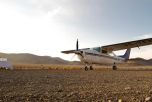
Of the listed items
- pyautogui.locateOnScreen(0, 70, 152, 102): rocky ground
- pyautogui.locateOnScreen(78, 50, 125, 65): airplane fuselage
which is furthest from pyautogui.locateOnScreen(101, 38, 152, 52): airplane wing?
pyautogui.locateOnScreen(0, 70, 152, 102): rocky ground

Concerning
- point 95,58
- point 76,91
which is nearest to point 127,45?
point 95,58

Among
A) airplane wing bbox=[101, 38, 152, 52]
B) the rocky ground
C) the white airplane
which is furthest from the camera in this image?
the white airplane

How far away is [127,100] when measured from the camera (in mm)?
6871

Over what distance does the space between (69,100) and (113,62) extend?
34647mm

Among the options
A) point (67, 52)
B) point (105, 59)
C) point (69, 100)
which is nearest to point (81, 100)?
point (69, 100)

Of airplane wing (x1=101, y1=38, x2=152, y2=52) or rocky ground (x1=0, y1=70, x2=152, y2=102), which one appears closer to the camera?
rocky ground (x1=0, y1=70, x2=152, y2=102)

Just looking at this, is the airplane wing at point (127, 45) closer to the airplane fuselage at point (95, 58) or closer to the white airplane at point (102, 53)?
the white airplane at point (102, 53)

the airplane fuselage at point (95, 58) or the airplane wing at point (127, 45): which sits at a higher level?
the airplane wing at point (127, 45)

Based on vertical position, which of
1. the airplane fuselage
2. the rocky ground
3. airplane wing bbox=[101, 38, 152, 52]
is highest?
airplane wing bbox=[101, 38, 152, 52]

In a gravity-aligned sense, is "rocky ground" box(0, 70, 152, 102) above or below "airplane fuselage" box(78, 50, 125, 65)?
below

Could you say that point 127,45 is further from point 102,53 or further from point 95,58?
point 95,58

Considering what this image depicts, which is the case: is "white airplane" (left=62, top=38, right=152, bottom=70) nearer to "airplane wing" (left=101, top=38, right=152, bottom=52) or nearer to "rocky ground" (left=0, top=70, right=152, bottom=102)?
"airplane wing" (left=101, top=38, right=152, bottom=52)

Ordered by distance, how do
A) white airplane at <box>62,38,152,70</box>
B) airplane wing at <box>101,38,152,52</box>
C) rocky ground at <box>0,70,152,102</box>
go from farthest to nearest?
white airplane at <box>62,38,152,70</box> → airplane wing at <box>101,38,152,52</box> → rocky ground at <box>0,70,152,102</box>

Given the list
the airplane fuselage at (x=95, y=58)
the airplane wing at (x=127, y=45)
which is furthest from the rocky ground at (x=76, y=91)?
the airplane fuselage at (x=95, y=58)
